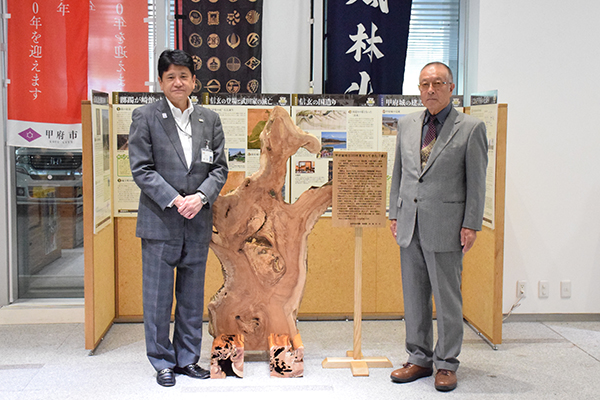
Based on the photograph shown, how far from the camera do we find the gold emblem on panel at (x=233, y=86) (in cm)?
431

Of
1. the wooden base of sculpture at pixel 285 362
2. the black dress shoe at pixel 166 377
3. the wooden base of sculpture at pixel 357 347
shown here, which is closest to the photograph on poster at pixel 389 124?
the wooden base of sculpture at pixel 357 347

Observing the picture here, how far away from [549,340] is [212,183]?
99.9 inches

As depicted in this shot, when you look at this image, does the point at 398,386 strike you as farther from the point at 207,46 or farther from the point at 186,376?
the point at 207,46

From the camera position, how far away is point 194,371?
3.18 m

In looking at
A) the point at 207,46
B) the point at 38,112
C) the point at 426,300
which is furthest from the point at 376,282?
the point at 38,112

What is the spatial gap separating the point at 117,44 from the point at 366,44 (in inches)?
74.7

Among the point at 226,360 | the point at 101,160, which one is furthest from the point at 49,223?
the point at 226,360

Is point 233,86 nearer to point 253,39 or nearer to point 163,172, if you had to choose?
point 253,39

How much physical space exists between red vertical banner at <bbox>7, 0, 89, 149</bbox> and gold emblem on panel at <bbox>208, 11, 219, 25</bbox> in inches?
34.9

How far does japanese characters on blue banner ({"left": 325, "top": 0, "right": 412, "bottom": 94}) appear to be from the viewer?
4.33 m

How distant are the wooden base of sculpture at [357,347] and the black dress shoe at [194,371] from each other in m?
Result: 0.70

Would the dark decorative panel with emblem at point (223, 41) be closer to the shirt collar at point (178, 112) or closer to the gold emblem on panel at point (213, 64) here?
the gold emblem on panel at point (213, 64)

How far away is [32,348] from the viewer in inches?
144

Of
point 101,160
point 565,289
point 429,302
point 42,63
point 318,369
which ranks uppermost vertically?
point 42,63
